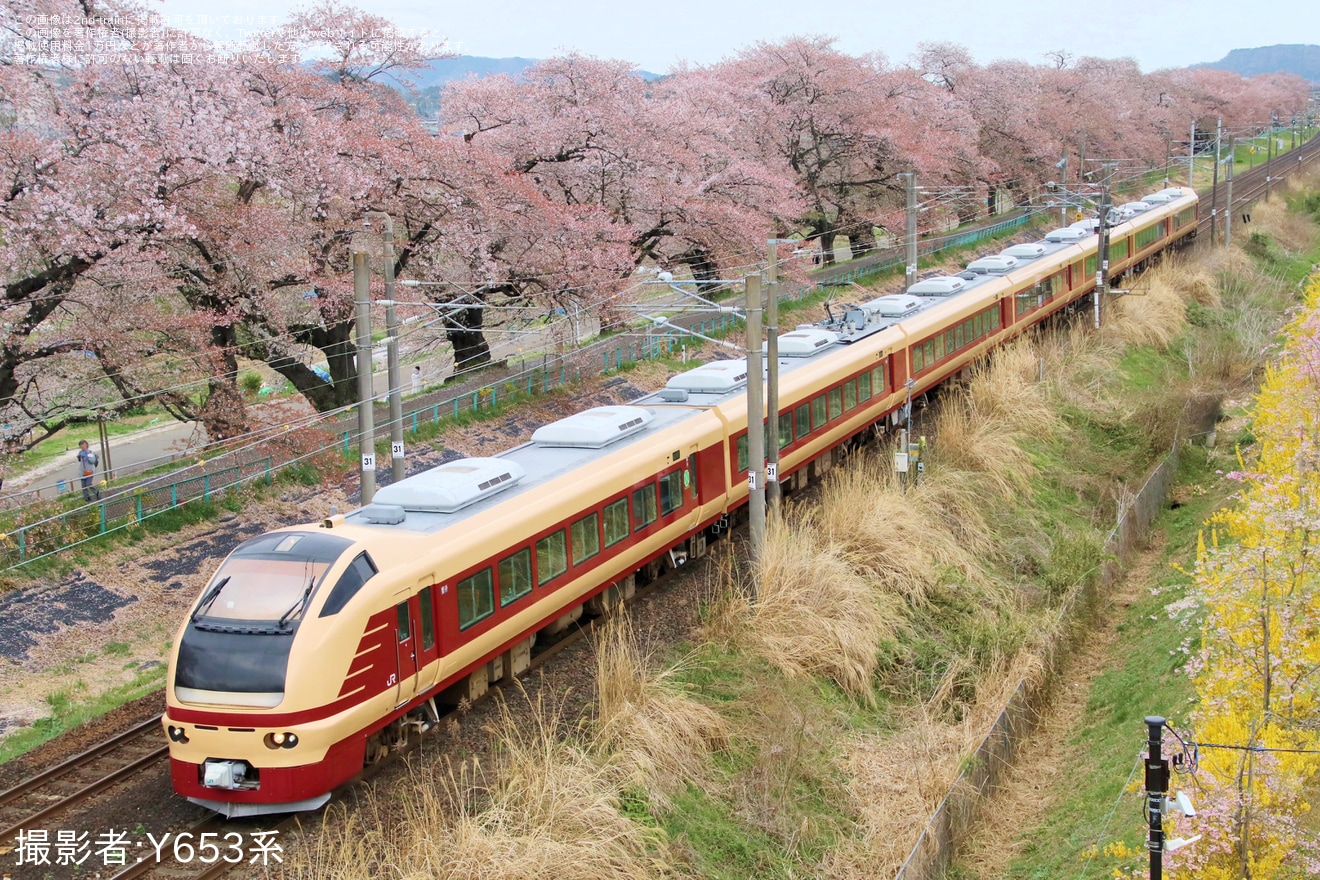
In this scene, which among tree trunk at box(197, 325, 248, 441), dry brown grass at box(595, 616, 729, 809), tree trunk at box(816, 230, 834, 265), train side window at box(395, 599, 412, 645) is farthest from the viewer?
tree trunk at box(816, 230, 834, 265)

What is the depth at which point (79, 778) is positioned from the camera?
11711 millimetres

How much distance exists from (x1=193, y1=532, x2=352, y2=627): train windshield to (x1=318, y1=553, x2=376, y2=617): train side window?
0.53 ft

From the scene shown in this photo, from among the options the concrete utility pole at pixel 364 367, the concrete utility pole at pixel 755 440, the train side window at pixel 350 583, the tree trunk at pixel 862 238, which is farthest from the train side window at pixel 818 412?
the tree trunk at pixel 862 238

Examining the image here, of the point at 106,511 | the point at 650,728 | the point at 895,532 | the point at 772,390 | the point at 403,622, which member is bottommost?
the point at 650,728

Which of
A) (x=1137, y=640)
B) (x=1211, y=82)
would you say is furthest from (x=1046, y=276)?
(x=1211, y=82)

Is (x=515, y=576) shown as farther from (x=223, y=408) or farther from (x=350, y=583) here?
(x=223, y=408)

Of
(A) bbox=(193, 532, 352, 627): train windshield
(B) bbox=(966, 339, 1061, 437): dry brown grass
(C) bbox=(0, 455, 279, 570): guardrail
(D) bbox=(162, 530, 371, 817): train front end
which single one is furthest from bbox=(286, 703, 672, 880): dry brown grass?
(B) bbox=(966, 339, 1061, 437): dry brown grass

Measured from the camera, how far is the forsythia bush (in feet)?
30.5

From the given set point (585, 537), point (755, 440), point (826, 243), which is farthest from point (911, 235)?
point (585, 537)

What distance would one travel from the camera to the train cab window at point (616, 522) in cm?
1498

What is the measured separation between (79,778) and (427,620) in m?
3.65

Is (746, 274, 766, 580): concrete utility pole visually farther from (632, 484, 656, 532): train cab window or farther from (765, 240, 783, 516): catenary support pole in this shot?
(632, 484, 656, 532): train cab window

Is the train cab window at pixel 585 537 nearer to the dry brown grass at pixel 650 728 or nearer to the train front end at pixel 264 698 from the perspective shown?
the dry brown grass at pixel 650 728

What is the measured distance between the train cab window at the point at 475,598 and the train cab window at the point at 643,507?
10.9ft
